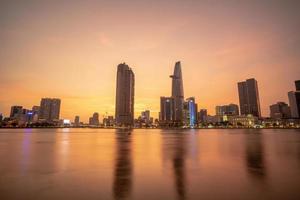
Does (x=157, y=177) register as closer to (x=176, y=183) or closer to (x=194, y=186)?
(x=176, y=183)

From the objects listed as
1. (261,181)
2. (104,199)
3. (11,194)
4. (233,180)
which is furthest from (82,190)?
(261,181)

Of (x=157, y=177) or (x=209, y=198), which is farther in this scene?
(x=157, y=177)

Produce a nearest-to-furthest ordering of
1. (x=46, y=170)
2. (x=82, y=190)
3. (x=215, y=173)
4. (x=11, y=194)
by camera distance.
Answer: (x=11, y=194), (x=82, y=190), (x=215, y=173), (x=46, y=170)

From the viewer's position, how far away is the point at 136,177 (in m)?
13.1

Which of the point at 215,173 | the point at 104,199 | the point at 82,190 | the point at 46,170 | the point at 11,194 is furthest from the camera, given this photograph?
the point at 46,170

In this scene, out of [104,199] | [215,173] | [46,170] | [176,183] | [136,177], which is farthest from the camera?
[46,170]

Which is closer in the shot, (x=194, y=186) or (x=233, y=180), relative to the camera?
(x=194, y=186)

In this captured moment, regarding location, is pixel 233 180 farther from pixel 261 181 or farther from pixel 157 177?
pixel 157 177

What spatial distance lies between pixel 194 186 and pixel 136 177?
3986 millimetres

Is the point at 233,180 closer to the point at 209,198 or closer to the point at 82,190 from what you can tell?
the point at 209,198

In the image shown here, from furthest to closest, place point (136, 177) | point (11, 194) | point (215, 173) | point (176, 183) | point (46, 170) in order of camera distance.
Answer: point (46, 170)
point (215, 173)
point (136, 177)
point (176, 183)
point (11, 194)

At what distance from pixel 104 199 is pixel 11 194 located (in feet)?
15.2

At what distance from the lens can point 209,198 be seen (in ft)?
29.3

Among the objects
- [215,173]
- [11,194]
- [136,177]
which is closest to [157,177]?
[136,177]
